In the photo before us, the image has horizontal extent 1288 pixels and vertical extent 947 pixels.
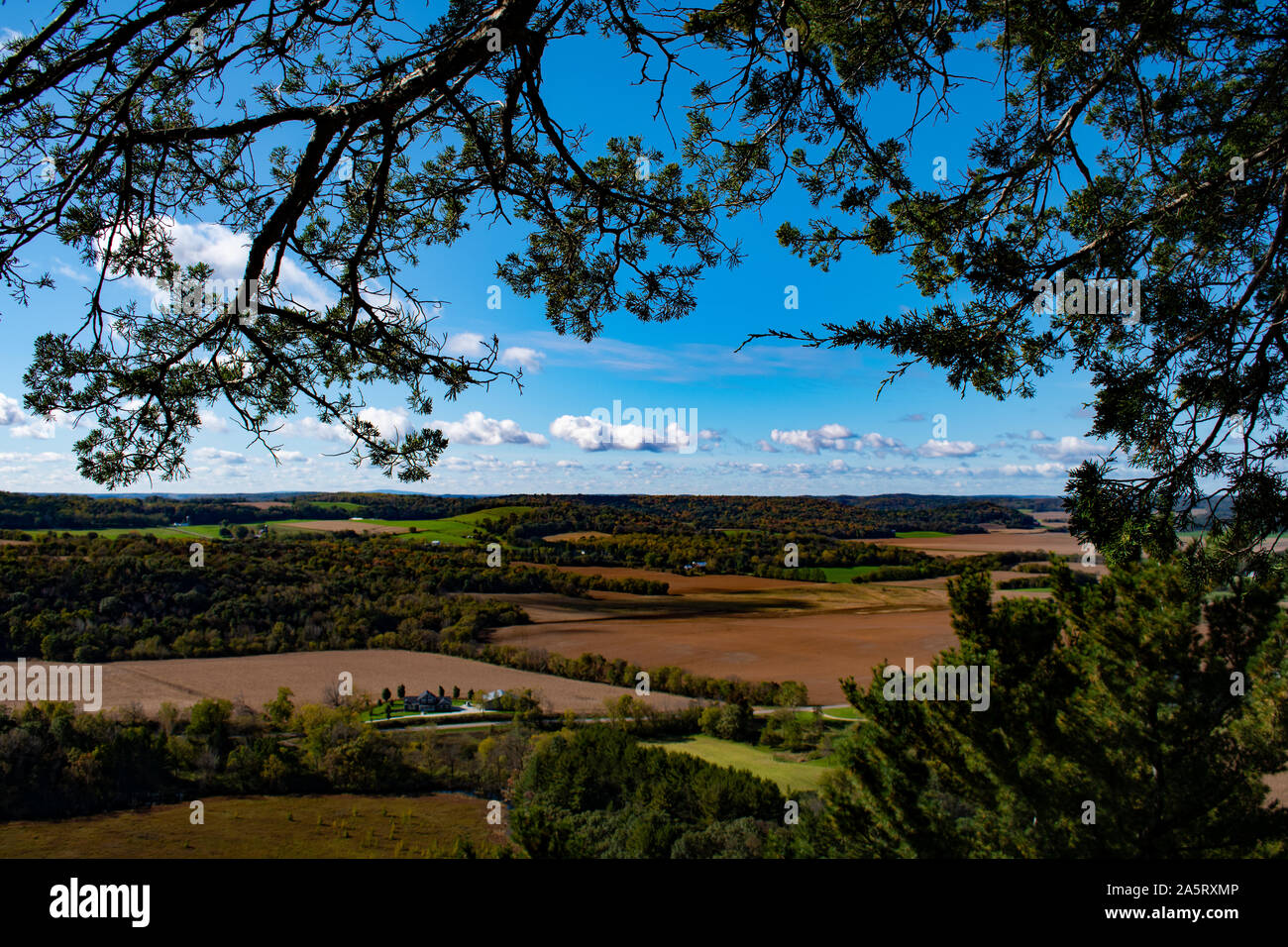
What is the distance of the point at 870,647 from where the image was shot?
2506 cm

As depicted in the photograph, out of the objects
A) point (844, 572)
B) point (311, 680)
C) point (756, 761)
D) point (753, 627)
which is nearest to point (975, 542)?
point (844, 572)

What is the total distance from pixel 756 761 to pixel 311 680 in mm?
21520

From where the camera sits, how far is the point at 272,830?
2412cm

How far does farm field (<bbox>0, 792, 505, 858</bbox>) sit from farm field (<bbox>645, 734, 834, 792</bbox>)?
8769 mm

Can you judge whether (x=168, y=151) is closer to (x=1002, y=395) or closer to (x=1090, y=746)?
(x=1002, y=395)

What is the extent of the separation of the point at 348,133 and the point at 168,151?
959 mm

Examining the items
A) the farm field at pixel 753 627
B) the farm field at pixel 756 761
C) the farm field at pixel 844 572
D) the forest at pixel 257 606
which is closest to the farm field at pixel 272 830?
the forest at pixel 257 606

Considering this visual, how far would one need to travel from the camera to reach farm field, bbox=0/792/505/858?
2094 cm

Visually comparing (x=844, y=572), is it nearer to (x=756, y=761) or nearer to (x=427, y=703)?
(x=756, y=761)

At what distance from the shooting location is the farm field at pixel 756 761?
25156 millimetres

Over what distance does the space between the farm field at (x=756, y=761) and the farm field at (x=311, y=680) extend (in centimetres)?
354

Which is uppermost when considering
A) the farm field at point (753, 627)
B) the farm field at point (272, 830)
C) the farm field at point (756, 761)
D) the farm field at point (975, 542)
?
the farm field at point (975, 542)

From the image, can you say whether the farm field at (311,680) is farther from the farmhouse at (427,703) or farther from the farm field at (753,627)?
the farm field at (753,627)

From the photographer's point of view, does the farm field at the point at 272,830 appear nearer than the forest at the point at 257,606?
Yes
